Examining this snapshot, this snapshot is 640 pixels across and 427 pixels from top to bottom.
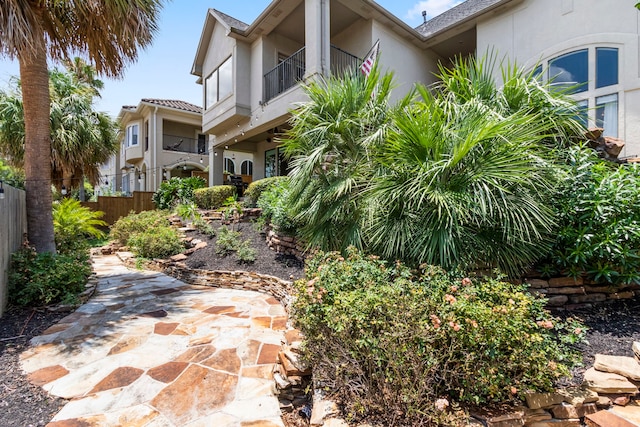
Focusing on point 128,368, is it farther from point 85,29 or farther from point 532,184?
point 85,29

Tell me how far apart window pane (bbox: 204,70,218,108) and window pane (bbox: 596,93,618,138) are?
42.4 ft

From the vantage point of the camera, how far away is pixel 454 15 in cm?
1066

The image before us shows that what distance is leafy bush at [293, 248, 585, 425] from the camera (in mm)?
2059

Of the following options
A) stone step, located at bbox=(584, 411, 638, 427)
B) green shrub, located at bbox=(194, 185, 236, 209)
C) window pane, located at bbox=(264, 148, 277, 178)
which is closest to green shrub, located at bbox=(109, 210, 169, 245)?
green shrub, located at bbox=(194, 185, 236, 209)

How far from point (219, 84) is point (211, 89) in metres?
1.04

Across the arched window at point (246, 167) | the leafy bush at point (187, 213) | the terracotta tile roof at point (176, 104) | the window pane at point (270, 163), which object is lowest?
the leafy bush at point (187, 213)

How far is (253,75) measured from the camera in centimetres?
1145

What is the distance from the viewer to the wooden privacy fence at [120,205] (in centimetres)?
1564

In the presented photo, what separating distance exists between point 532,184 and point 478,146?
692 mm

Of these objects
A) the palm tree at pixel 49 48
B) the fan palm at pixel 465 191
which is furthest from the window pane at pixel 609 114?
the palm tree at pixel 49 48

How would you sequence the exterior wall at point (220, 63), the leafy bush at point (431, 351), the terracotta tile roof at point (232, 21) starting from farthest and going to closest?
the terracotta tile roof at point (232, 21) < the exterior wall at point (220, 63) < the leafy bush at point (431, 351)

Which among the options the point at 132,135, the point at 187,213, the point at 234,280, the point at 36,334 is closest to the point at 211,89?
the point at 187,213

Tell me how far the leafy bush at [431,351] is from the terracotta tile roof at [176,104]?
63.8ft

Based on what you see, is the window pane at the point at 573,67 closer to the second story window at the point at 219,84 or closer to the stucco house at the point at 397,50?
the stucco house at the point at 397,50
